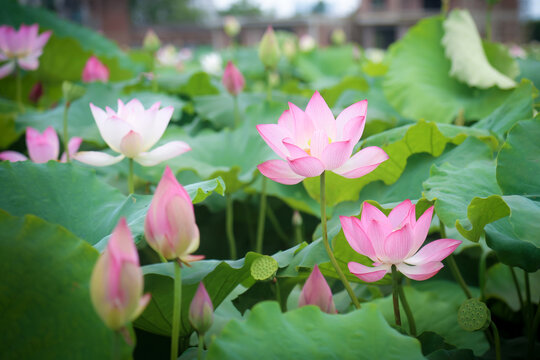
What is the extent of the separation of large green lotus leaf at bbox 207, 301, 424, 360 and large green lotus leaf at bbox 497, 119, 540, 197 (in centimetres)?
30

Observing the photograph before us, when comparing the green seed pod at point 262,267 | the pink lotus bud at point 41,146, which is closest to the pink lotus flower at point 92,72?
the pink lotus bud at point 41,146

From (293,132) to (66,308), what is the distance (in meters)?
0.33

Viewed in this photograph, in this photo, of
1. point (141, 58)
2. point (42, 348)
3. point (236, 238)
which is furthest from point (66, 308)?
point (141, 58)

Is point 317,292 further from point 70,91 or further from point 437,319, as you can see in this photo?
point 70,91

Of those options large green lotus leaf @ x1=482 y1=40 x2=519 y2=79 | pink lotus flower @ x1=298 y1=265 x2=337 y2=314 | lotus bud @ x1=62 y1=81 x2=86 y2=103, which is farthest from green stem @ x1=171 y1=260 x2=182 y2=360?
large green lotus leaf @ x1=482 y1=40 x2=519 y2=79

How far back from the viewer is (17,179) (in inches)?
27.4

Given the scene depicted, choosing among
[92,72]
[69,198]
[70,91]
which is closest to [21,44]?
[92,72]

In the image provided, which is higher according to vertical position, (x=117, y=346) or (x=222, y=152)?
(x=117, y=346)

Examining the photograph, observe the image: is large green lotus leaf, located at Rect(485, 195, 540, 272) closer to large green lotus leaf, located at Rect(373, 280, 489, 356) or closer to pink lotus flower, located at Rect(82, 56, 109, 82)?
large green lotus leaf, located at Rect(373, 280, 489, 356)

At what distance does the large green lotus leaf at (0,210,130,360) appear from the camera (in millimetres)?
467

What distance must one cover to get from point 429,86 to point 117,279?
1134 millimetres

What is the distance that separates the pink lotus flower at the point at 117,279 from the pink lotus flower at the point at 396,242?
0.85 feet

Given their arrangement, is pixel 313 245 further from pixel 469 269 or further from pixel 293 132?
pixel 469 269

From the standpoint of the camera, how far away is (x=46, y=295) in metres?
0.48
